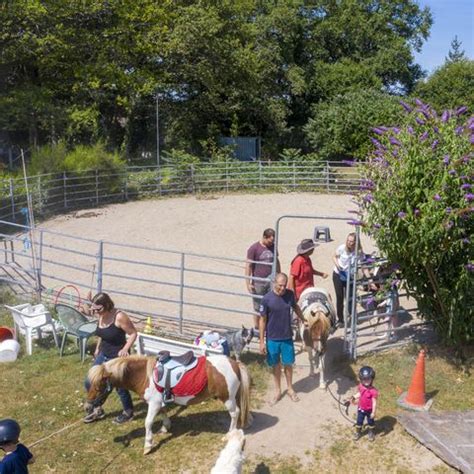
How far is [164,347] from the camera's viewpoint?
617 cm

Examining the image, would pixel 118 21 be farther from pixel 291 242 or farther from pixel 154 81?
pixel 291 242

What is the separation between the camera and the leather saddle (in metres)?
5.01

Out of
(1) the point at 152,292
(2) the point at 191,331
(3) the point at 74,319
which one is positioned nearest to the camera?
(3) the point at 74,319

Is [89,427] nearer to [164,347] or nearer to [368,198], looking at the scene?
[164,347]

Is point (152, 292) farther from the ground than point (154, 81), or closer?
closer

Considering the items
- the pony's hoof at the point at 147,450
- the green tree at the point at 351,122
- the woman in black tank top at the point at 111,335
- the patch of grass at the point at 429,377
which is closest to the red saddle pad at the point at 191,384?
the pony's hoof at the point at 147,450

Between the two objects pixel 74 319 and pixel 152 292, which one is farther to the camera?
pixel 152 292

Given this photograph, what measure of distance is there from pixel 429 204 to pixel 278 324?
2.02 meters

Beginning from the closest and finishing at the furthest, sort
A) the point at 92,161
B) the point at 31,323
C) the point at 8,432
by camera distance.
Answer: the point at 8,432, the point at 31,323, the point at 92,161

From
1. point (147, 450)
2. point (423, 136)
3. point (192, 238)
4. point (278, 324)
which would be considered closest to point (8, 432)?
point (147, 450)

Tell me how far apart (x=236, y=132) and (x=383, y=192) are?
20802 mm

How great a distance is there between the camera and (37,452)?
511 centimetres

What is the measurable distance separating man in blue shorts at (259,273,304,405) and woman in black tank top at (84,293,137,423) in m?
1.37

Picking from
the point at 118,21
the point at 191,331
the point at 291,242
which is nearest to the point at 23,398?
the point at 191,331
